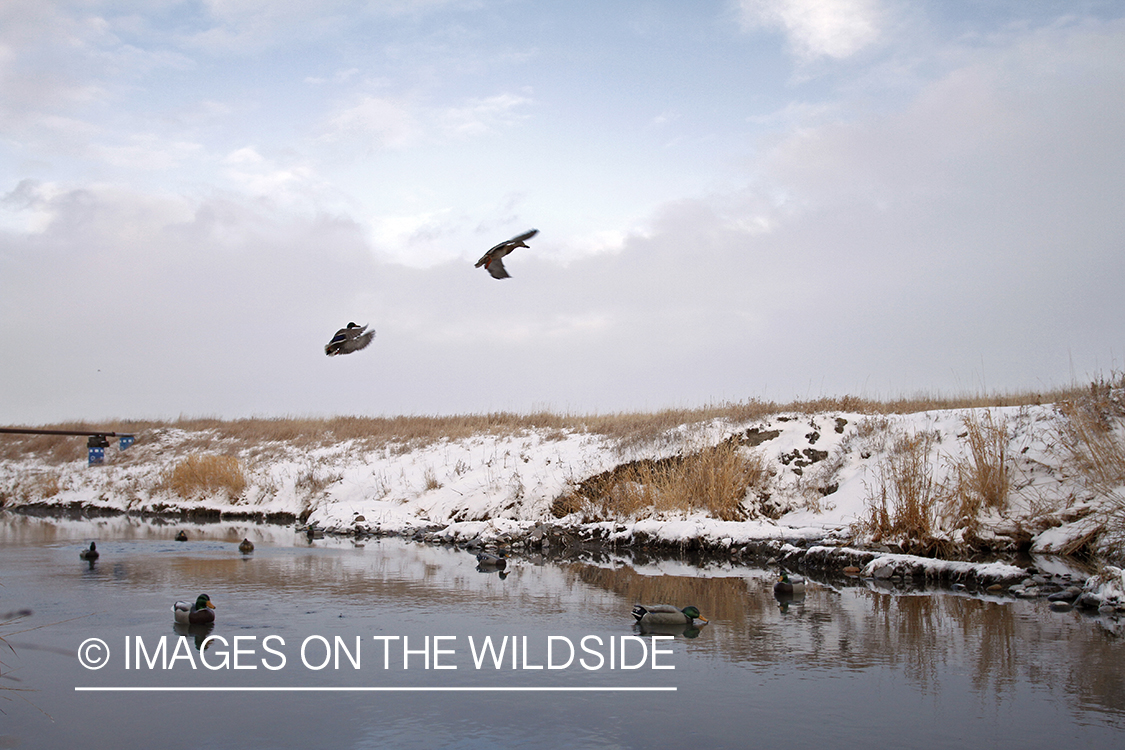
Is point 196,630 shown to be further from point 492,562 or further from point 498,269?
point 492,562

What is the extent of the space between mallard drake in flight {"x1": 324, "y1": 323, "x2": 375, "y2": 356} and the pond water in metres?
3.08

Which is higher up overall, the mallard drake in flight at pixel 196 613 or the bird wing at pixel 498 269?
the bird wing at pixel 498 269

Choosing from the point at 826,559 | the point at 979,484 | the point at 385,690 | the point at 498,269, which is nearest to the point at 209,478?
the point at 826,559

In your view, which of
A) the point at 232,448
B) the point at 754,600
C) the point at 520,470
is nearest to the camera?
the point at 754,600

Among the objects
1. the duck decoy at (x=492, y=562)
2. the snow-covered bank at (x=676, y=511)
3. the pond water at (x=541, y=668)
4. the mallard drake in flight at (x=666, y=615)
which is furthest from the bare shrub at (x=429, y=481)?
the mallard drake in flight at (x=666, y=615)

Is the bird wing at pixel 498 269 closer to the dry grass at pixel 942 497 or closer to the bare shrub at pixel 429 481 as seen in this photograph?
the dry grass at pixel 942 497

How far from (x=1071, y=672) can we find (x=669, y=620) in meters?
3.61

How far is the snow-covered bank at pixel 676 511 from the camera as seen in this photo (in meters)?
12.1

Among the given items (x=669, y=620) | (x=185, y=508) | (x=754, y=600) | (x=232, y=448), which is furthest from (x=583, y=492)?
(x=232, y=448)

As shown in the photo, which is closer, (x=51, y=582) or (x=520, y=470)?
(x=51, y=582)

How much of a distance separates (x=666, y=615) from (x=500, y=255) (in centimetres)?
423

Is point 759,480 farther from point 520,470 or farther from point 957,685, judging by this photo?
point 957,685

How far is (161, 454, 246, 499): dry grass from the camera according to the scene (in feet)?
78.6

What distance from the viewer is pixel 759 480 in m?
16.2
